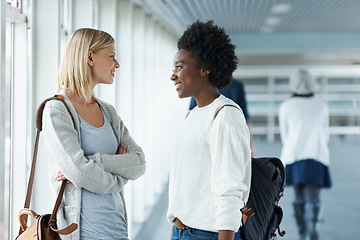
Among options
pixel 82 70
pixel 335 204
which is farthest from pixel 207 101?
pixel 335 204

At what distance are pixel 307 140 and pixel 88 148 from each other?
3712 millimetres

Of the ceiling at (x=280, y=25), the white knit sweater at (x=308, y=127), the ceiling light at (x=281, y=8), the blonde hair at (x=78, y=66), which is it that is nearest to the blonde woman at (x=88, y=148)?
the blonde hair at (x=78, y=66)

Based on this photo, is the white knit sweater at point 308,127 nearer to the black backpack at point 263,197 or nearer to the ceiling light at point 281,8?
the ceiling light at point 281,8

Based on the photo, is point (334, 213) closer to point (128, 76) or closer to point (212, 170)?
point (128, 76)

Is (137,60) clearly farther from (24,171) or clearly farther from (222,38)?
(222,38)

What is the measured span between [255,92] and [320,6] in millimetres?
12021

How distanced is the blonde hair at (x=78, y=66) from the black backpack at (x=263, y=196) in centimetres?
80

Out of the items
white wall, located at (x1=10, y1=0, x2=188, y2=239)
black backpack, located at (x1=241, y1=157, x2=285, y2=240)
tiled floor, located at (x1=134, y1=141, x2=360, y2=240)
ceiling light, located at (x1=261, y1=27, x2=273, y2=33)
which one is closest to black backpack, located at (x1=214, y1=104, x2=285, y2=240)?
black backpack, located at (x1=241, y1=157, x2=285, y2=240)

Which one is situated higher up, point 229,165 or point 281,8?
point 281,8

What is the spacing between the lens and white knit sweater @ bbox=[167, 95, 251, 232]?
5.11ft

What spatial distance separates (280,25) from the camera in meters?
10.5

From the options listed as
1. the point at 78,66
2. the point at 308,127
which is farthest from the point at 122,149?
the point at 308,127

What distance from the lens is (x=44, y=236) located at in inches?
69.5

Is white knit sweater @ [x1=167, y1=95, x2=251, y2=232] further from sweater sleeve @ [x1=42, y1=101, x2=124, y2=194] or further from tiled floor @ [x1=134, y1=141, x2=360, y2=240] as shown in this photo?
tiled floor @ [x1=134, y1=141, x2=360, y2=240]
